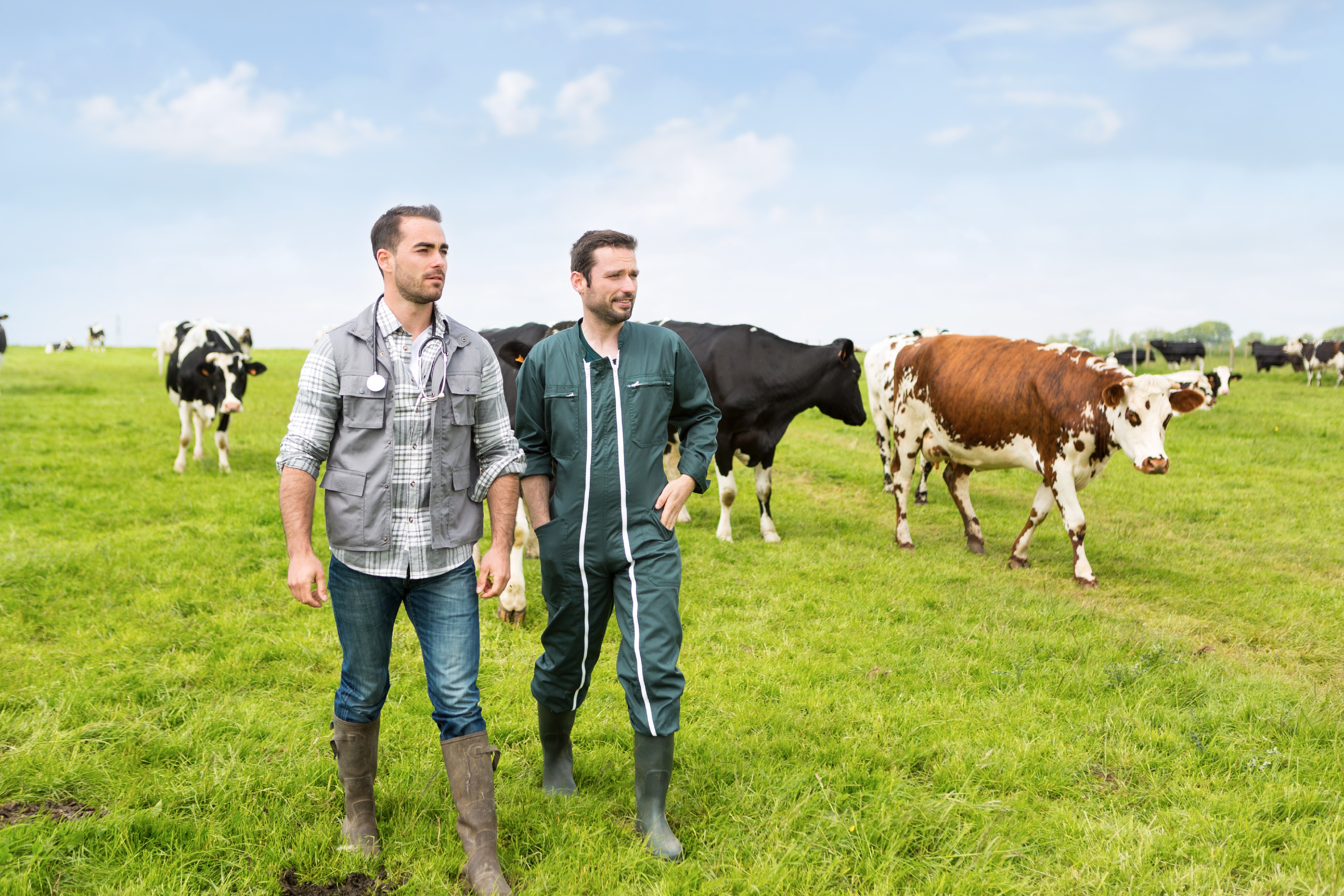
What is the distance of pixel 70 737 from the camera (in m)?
4.60

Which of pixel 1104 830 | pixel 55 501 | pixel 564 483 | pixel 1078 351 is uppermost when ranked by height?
pixel 1078 351

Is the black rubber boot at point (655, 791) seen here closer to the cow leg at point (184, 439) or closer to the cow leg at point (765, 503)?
the cow leg at point (765, 503)

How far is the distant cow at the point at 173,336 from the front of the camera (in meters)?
17.6

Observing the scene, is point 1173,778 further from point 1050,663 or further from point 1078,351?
point 1078,351

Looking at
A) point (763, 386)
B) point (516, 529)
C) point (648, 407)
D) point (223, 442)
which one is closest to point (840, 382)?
point (763, 386)

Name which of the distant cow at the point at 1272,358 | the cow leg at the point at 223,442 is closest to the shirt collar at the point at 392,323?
the cow leg at the point at 223,442

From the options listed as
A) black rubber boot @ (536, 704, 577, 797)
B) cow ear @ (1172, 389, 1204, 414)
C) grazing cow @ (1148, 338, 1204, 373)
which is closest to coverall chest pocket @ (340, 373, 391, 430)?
black rubber boot @ (536, 704, 577, 797)

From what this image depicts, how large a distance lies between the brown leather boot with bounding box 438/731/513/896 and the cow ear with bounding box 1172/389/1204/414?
736cm

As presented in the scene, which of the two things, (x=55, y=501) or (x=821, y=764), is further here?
(x=55, y=501)

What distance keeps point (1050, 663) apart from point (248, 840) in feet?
16.0

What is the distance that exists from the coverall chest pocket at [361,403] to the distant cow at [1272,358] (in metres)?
39.2

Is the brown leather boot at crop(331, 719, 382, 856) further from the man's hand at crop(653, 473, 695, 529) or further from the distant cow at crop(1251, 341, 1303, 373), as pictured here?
the distant cow at crop(1251, 341, 1303, 373)

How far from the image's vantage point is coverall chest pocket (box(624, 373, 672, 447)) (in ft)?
12.2

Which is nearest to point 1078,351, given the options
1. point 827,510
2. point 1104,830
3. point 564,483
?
point 827,510
